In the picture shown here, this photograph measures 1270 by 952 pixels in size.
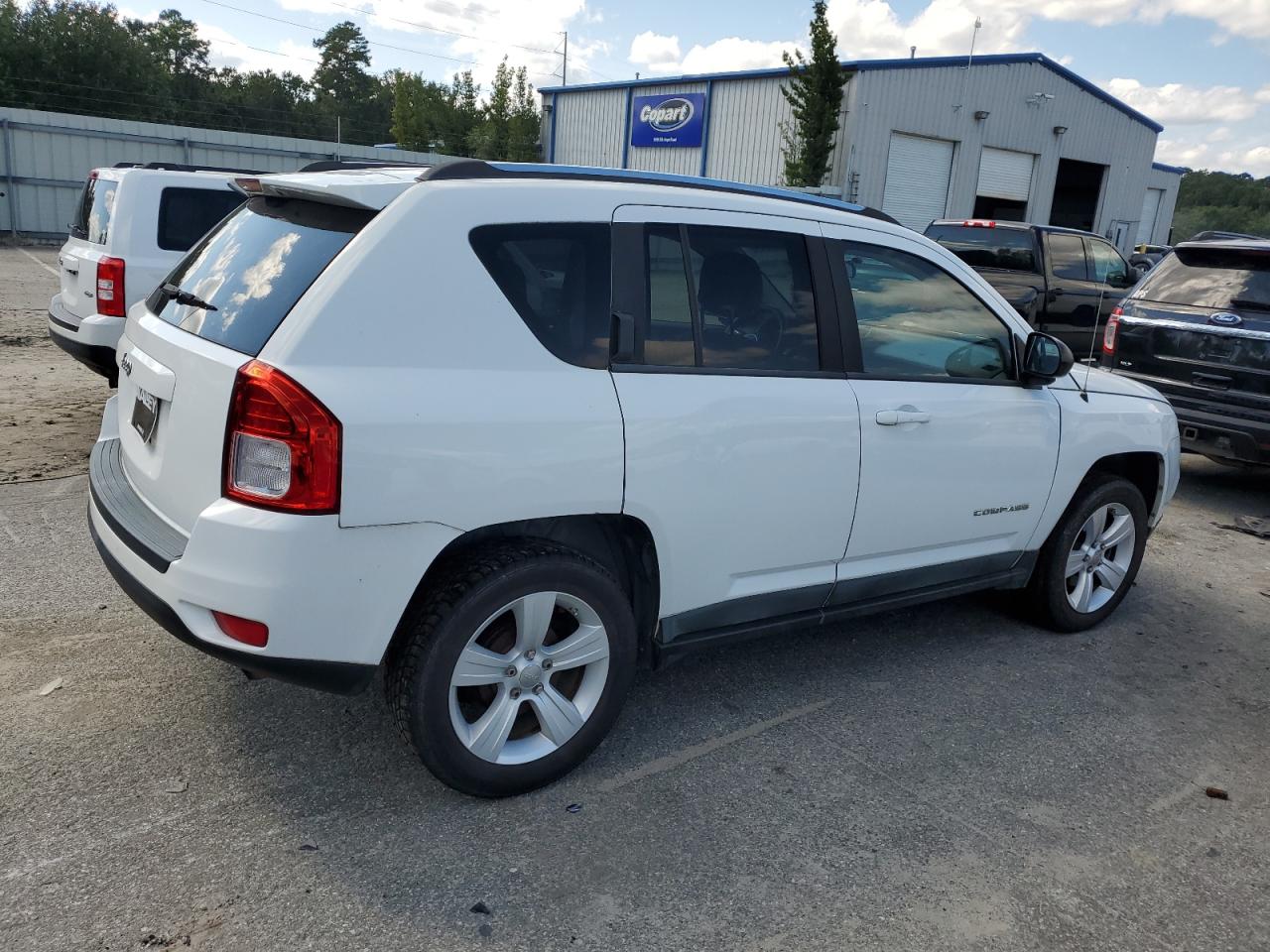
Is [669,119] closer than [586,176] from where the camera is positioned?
No

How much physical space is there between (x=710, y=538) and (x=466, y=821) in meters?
1.17

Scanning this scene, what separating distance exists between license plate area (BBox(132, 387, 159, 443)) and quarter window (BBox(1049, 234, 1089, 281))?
1153cm

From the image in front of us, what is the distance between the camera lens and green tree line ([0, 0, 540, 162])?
46.1 meters

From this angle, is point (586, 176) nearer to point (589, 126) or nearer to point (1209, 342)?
point (1209, 342)

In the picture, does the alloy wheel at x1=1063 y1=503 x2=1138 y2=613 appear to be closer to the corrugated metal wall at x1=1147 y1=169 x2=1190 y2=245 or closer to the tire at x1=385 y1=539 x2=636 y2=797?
the tire at x1=385 y1=539 x2=636 y2=797

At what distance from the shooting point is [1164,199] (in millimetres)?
38188

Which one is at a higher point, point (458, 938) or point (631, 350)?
point (631, 350)

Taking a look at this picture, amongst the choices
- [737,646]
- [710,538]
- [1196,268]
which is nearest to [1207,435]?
[1196,268]

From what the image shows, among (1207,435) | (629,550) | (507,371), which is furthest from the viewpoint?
(1207,435)

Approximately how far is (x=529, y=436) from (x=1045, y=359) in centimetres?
244

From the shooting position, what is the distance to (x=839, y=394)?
3.61 m

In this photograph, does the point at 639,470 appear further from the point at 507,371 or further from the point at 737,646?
the point at 737,646

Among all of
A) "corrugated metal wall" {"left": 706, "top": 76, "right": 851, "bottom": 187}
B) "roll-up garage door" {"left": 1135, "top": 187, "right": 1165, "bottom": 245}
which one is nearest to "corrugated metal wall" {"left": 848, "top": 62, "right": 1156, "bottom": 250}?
"corrugated metal wall" {"left": 706, "top": 76, "right": 851, "bottom": 187}

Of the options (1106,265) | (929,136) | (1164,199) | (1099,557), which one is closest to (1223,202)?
(1164,199)
